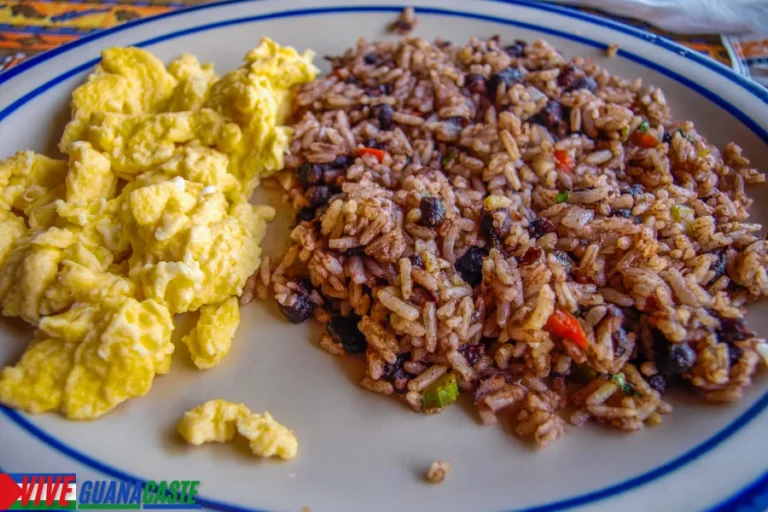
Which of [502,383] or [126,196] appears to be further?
[126,196]

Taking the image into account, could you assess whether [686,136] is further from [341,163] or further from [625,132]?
[341,163]

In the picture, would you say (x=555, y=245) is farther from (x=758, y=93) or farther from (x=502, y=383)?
(x=758, y=93)

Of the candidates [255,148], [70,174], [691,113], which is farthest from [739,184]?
[70,174]

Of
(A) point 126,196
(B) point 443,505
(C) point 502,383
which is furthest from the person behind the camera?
(A) point 126,196

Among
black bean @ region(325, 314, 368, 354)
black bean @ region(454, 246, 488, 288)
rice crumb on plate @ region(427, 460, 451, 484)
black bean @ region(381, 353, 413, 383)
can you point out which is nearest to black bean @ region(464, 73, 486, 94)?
black bean @ region(454, 246, 488, 288)

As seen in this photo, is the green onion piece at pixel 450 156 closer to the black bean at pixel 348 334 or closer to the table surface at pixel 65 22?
the black bean at pixel 348 334

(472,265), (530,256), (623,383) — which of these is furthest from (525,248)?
(623,383)
